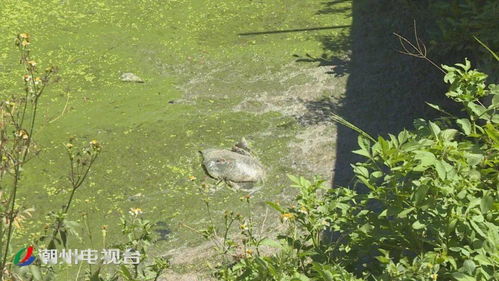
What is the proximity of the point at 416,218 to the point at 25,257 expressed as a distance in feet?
4.21

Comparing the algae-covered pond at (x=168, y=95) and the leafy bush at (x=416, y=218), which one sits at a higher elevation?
the leafy bush at (x=416, y=218)

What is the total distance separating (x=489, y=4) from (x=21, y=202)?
129 inches

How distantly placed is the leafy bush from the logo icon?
658 millimetres

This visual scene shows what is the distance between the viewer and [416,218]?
2.25m

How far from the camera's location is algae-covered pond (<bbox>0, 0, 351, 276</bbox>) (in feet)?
17.0

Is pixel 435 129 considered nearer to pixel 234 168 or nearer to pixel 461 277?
pixel 461 277

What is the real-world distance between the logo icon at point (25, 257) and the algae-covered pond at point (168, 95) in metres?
2.00

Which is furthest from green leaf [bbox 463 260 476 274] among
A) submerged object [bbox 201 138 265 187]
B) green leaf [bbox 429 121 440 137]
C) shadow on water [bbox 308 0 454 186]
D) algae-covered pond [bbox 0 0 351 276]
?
submerged object [bbox 201 138 265 187]

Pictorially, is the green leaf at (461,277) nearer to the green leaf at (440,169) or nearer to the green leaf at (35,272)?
the green leaf at (440,169)

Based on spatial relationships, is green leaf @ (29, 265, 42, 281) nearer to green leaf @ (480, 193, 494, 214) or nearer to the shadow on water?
green leaf @ (480, 193, 494, 214)

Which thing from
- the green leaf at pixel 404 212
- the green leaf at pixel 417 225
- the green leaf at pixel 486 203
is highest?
the green leaf at pixel 486 203

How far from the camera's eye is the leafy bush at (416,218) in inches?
84.0

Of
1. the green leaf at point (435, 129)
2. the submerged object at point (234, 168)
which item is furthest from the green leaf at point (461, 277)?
the submerged object at point (234, 168)

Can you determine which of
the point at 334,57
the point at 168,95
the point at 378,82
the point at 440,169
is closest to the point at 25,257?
the point at 440,169
